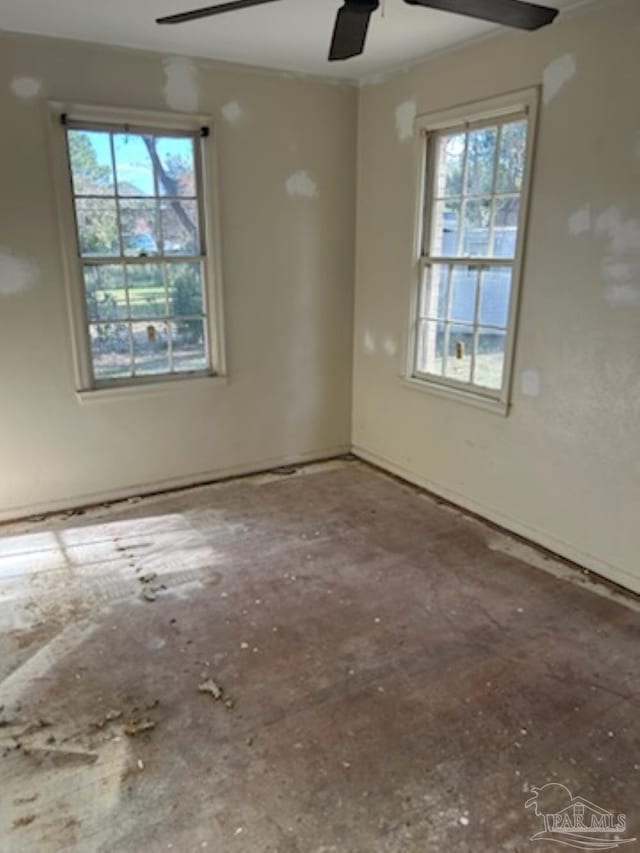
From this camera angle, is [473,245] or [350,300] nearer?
[473,245]

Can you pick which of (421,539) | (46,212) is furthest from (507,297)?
(46,212)

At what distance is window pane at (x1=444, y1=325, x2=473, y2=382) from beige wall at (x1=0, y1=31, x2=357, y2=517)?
38.8 inches

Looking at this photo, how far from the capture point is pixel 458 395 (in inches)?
148

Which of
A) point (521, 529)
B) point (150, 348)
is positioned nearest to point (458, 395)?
point (521, 529)

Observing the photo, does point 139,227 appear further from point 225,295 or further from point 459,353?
point 459,353

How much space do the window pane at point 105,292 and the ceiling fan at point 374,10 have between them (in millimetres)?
1652

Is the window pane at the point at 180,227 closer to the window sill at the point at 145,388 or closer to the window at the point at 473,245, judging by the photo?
the window sill at the point at 145,388

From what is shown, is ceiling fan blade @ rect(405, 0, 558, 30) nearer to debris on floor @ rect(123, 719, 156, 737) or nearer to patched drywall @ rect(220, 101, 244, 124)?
patched drywall @ rect(220, 101, 244, 124)

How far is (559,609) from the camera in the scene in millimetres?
2803

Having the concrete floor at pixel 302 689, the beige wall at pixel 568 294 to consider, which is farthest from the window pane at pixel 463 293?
the concrete floor at pixel 302 689

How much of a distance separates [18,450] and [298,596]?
6.46ft

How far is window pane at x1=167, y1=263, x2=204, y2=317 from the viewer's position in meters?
3.88

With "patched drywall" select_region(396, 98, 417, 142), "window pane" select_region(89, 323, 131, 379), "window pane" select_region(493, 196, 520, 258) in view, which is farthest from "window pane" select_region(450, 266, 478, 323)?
"window pane" select_region(89, 323, 131, 379)

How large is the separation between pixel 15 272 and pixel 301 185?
192 centimetres
